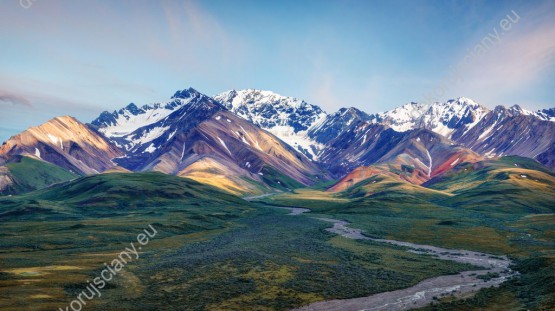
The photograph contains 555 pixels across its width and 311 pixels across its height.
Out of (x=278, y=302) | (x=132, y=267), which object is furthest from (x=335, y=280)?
(x=132, y=267)

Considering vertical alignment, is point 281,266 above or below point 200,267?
above

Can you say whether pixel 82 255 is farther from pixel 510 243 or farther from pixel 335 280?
pixel 510 243

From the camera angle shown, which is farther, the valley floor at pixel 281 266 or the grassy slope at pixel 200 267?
the grassy slope at pixel 200 267

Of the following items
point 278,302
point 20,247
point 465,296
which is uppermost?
point 465,296

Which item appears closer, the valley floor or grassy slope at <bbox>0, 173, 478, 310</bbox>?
the valley floor

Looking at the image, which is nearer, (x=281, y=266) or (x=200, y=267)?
(x=200, y=267)

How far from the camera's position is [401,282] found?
7806cm

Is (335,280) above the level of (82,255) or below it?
above

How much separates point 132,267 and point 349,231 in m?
89.1

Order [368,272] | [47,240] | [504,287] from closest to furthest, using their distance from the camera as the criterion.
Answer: [504,287] → [368,272] → [47,240]

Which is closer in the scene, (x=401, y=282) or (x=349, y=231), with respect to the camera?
(x=401, y=282)

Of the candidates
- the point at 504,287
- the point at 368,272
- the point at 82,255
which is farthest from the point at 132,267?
the point at 504,287

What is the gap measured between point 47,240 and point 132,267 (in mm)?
46165

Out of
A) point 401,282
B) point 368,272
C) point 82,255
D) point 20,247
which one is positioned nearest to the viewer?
point 401,282
